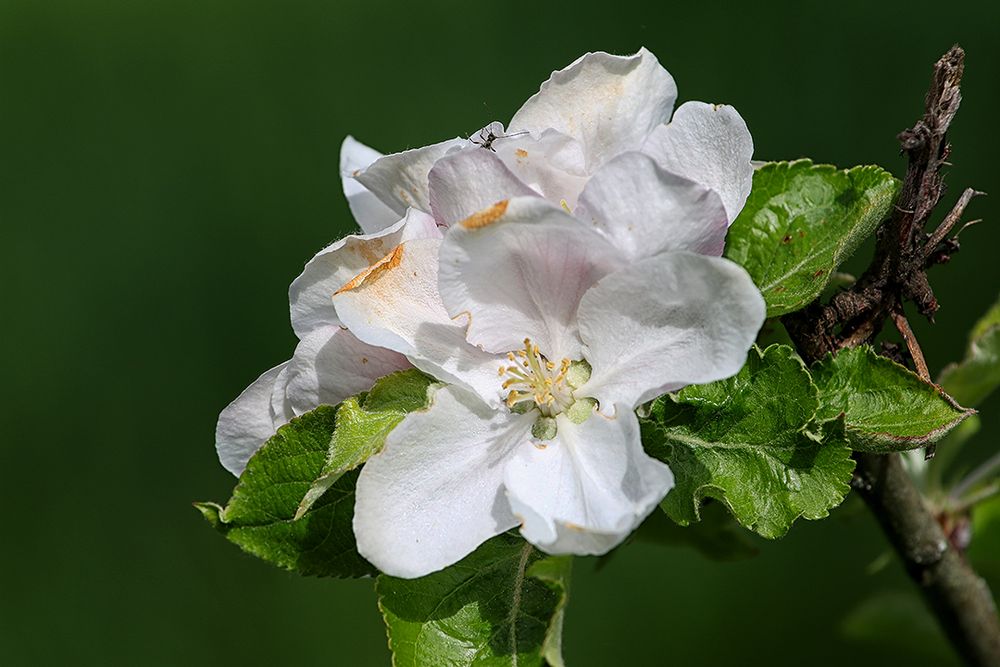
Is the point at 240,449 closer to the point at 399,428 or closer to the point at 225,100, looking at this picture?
the point at 399,428

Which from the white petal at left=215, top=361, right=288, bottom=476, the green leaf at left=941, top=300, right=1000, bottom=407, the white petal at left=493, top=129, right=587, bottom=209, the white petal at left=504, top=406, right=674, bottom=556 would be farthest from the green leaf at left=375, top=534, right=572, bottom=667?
the green leaf at left=941, top=300, right=1000, bottom=407

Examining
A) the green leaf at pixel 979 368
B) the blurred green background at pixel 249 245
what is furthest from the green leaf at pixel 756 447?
the blurred green background at pixel 249 245

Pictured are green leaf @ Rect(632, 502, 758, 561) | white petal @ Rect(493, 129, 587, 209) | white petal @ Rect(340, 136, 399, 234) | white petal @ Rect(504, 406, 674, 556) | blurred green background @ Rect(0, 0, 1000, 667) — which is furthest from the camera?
blurred green background @ Rect(0, 0, 1000, 667)

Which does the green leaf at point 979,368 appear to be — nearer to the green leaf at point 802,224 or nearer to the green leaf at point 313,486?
the green leaf at point 802,224

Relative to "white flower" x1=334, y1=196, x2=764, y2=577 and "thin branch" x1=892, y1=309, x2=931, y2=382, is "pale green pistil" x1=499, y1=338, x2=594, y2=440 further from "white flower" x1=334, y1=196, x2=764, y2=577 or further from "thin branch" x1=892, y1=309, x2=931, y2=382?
"thin branch" x1=892, y1=309, x2=931, y2=382

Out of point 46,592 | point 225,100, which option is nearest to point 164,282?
point 225,100

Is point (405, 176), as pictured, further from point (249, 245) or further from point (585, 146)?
point (249, 245)

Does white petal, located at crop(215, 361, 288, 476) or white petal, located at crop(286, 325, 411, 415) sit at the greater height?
white petal, located at crop(286, 325, 411, 415)
